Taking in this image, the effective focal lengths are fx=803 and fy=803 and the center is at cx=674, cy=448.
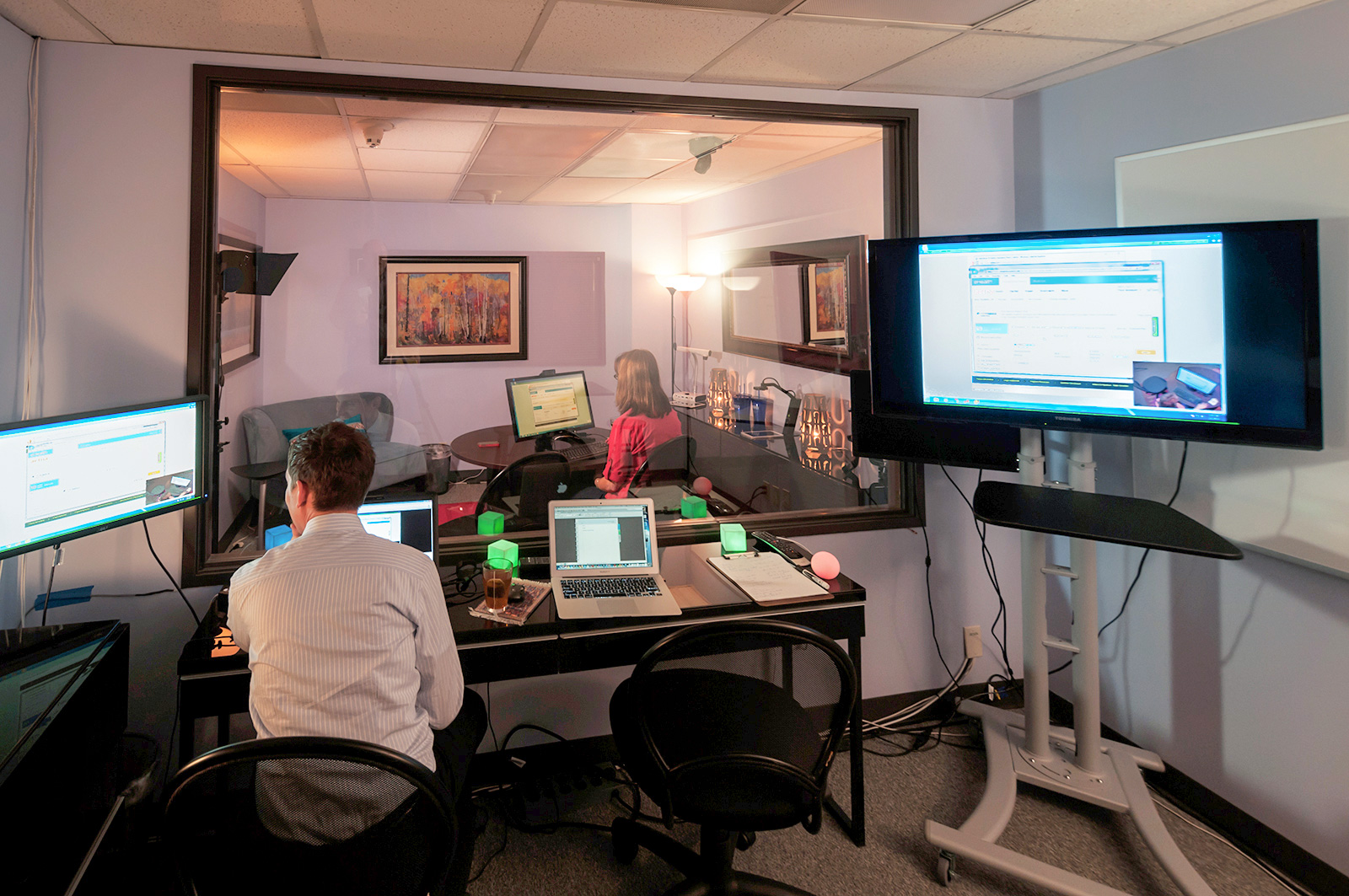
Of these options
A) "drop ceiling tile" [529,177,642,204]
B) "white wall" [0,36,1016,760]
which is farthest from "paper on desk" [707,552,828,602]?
"white wall" [0,36,1016,760]

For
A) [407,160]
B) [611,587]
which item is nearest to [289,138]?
[407,160]

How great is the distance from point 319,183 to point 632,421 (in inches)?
52.0

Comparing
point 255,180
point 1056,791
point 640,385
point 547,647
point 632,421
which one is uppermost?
point 255,180

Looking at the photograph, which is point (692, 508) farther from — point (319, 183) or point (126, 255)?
point (126, 255)

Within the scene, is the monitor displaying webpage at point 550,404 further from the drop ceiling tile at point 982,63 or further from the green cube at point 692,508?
the drop ceiling tile at point 982,63

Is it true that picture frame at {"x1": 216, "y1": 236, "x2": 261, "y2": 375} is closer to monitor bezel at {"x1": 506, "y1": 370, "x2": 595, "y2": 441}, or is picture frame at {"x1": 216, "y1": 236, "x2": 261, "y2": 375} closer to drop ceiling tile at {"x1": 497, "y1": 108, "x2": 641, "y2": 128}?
monitor bezel at {"x1": 506, "y1": 370, "x2": 595, "y2": 441}

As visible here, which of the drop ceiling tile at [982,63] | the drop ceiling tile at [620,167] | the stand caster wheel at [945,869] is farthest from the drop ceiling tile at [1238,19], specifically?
the stand caster wheel at [945,869]

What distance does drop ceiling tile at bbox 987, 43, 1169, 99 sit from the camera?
2527mm

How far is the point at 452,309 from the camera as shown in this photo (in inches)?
109

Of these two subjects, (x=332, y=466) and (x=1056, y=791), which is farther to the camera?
(x=1056, y=791)

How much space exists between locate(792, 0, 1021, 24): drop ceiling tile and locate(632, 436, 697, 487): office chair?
4.93ft

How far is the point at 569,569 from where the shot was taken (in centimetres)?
255

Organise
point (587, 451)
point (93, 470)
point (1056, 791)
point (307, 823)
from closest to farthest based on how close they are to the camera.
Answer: point (307, 823) → point (93, 470) → point (1056, 791) → point (587, 451)

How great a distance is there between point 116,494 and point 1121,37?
→ 3133 mm
